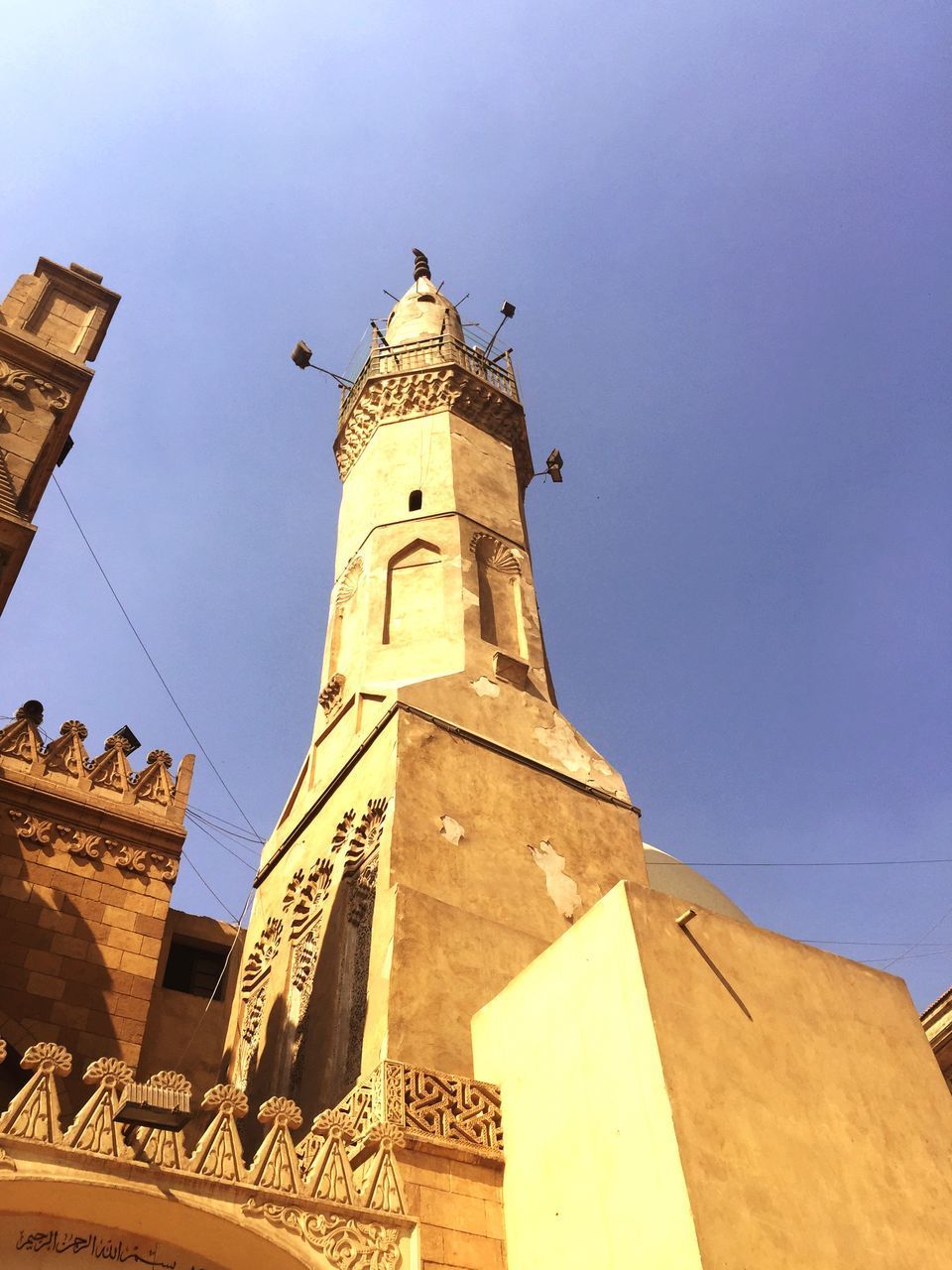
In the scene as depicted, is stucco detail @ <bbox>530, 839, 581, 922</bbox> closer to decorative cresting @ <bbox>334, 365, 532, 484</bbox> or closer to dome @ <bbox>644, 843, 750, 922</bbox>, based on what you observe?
dome @ <bbox>644, 843, 750, 922</bbox>

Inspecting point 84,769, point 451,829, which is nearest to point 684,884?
point 451,829

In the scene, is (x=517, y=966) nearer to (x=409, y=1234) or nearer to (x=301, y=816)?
(x=409, y=1234)

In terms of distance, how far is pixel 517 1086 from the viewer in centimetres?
662

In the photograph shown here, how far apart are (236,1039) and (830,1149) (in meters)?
5.68

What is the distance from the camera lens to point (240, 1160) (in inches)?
221

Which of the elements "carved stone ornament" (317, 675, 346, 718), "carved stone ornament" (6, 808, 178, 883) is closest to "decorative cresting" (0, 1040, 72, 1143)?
"carved stone ornament" (6, 808, 178, 883)

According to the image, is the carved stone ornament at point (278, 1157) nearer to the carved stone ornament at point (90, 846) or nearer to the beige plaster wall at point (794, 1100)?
the beige plaster wall at point (794, 1100)

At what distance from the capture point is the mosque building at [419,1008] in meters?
5.34

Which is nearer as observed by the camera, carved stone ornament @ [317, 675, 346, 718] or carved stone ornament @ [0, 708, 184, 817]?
carved stone ornament @ [0, 708, 184, 817]

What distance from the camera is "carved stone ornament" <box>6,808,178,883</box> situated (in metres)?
8.52

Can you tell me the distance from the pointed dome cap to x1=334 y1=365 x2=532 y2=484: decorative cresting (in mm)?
870

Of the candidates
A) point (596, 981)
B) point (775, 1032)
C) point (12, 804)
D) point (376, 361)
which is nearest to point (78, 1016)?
point (12, 804)

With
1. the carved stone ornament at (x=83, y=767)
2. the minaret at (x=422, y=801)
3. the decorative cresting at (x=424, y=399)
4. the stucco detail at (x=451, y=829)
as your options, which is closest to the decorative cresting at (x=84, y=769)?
the carved stone ornament at (x=83, y=767)

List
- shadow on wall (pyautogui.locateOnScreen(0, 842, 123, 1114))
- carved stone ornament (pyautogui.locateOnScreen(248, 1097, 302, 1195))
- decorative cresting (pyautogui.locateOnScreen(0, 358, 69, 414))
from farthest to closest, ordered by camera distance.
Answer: decorative cresting (pyautogui.locateOnScreen(0, 358, 69, 414)) → shadow on wall (pyautogui.locateOnScreen(0, 842, 123, 1114)) → carved stone ornament (pyautogui.locateOnScreen(248, 1097, 302, 1195))
